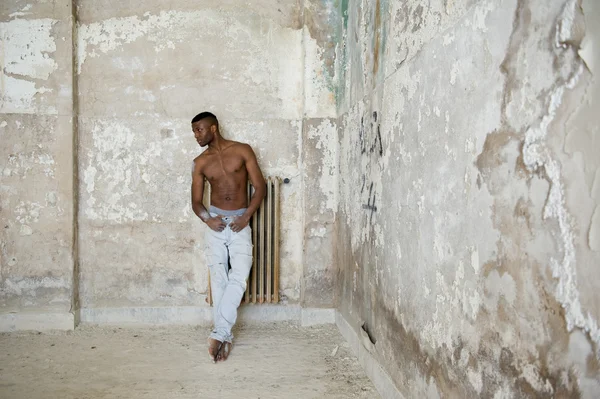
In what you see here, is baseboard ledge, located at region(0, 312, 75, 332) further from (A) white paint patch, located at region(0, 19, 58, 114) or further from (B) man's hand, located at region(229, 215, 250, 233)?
(A) white paint patch, located at region(0, 19, 58, 114)

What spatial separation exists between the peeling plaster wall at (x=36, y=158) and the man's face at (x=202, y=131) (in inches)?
44.5

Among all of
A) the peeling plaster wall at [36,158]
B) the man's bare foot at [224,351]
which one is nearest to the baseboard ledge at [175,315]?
the peeling plaster wall at [36,158]

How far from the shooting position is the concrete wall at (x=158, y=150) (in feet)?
12.8

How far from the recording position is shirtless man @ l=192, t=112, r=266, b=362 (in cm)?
361

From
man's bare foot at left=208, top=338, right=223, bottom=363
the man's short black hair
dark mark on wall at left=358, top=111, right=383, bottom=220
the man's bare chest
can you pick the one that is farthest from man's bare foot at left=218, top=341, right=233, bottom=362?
the man's short black hair

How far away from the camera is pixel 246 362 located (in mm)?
3211

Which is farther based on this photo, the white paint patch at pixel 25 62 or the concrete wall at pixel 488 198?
the white paint patch at pixel 25 62

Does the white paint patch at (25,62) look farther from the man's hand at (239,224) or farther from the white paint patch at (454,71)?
the white paint patch at (454,71)

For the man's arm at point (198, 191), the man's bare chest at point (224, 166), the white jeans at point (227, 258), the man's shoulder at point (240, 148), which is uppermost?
the man's shoulder at point (240, 148)

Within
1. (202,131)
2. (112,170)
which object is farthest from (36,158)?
(202,131)

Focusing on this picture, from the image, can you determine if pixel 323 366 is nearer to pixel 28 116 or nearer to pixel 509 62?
pixel 509 62

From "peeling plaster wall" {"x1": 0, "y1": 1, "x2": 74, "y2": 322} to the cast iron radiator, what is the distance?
1.35 m

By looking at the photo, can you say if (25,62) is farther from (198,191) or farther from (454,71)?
(454,71)

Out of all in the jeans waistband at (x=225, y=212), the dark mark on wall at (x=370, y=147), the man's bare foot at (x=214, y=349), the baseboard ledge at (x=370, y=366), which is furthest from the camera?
the jeans waistband at (x=225, y=212)
